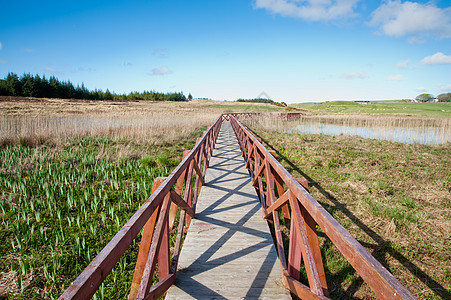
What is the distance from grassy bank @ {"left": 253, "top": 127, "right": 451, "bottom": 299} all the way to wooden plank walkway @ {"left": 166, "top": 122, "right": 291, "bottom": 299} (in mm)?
922

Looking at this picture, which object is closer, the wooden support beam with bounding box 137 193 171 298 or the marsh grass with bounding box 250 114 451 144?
the wooden support beam with bounding box 137 193 171 298

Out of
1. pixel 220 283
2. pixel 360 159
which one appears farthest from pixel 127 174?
pixel 360 159

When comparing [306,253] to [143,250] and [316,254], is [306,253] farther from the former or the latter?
→ [143,250]

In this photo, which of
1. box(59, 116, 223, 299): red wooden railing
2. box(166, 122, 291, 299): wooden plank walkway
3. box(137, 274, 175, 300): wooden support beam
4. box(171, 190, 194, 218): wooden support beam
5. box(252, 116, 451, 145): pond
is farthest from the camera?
box(252, 116, 451, 145): pond

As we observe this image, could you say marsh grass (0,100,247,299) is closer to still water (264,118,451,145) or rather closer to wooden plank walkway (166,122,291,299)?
wooden plank walkway (166,122,291,299)

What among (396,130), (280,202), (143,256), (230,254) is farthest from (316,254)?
(396,130)

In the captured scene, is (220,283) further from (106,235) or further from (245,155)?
(245,155)

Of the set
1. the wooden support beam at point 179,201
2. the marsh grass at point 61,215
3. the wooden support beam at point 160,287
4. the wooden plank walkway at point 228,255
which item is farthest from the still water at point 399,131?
the wooden support beam at point 160,287

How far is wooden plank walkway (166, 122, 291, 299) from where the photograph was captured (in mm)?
2223

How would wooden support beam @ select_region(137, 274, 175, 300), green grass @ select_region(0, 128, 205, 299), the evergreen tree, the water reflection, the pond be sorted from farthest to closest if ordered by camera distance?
1. the evergreen tree
2. the pond
3. the water reflection
4. green grass @ select_region(0, 128, 205, 299)
5. wooden support beam @ select_region(137, 274, 175, 300)

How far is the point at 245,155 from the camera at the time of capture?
7.85 metres

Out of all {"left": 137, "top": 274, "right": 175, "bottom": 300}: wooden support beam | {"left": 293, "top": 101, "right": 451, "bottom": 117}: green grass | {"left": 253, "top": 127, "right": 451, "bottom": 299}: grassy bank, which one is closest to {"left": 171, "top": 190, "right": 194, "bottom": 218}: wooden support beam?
{"left": 137, "top": 274, "right": 175, "bottom": 300}: wooden support beam

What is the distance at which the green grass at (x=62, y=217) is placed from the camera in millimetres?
2680

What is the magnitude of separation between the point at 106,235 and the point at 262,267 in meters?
2.56
